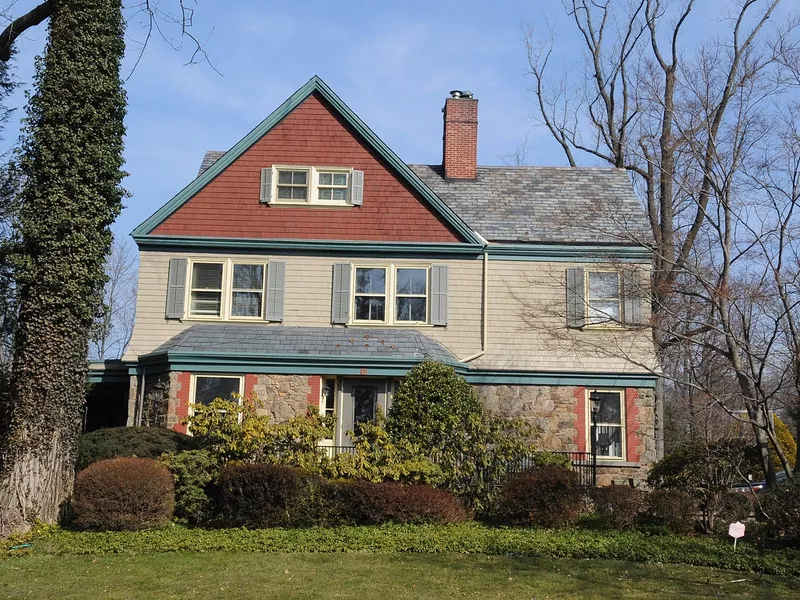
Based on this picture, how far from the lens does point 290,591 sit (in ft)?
28.6

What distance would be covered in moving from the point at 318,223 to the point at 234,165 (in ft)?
8.05

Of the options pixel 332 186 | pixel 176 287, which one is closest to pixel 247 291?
pixel 176 287

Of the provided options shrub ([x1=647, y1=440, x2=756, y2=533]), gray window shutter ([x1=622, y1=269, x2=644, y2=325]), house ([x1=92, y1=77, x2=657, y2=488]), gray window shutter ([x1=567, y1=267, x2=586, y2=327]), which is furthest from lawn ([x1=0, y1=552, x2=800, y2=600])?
gray window shutter ([x1=567, y1=267, x2=586, y2=327])

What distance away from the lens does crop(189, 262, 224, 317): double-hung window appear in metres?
18.7

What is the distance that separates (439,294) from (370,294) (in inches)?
62.2

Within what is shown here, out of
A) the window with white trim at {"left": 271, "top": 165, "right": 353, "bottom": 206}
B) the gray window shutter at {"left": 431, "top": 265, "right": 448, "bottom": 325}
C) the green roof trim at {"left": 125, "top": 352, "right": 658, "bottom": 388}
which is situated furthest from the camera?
the window with white trim at {"left": 271, "top": 165, "right": 353, "bottom": 206}

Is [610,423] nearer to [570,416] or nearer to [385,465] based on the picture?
[570,416]

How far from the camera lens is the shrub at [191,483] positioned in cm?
1214

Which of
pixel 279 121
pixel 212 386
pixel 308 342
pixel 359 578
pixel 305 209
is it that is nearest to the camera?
pixel 359 578

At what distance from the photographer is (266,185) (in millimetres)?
19172

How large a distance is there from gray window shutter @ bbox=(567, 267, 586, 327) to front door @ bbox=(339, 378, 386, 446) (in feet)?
15.0

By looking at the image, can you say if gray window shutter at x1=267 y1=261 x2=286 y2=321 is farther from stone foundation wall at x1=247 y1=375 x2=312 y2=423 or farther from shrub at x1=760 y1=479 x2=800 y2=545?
shrub at x1=760 y1=479 x2=800 y2=545

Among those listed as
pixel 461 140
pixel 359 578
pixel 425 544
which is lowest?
pixel 359 578

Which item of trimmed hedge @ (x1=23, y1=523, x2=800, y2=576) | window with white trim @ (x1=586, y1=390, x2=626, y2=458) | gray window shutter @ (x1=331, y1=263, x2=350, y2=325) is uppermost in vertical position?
gray window shutter @ (x1=331, y1=263, x2=350, y2=325)
